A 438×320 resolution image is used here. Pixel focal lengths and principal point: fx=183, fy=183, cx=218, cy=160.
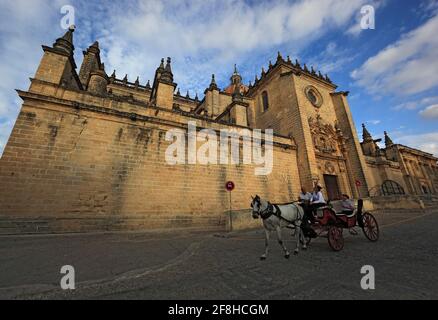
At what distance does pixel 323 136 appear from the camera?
17.2m

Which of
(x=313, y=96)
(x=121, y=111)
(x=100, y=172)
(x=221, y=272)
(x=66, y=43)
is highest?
(x=313, y=96)

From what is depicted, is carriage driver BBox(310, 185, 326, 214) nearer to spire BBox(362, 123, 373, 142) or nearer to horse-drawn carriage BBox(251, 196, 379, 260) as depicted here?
horse-drawn carriage BBox(251, 196, 379, 260)

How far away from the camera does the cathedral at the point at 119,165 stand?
24.9 feet

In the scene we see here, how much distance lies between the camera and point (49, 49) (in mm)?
9594

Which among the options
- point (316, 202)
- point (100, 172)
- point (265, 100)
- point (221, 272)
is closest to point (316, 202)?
point (316, 202)

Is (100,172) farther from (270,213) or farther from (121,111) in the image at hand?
(270,213)

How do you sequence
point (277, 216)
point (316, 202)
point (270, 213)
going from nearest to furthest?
point (270, 213)
point (277, 216)
point (316, 202)

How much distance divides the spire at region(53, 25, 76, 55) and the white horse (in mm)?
12974

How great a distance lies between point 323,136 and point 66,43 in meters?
20.1

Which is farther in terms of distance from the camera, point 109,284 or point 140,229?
point 140,229
